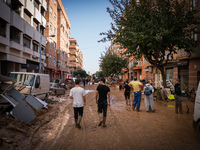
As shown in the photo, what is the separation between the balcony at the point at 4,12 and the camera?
14.6 metres

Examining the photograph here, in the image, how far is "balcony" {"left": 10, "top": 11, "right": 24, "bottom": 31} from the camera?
1675 cm

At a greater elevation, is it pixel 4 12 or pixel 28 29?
pixel 28 29

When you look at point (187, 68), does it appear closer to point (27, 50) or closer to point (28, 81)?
point (28, 81)

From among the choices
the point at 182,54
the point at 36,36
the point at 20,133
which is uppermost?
the point at 36,36

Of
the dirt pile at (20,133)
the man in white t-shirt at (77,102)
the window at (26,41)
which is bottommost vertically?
the dirt pile at (20,133)

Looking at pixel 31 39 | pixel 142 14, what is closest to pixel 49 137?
pixel 142 14

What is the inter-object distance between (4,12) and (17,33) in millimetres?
4032

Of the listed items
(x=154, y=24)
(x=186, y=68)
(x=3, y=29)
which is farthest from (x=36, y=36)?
(x=186, y=68)

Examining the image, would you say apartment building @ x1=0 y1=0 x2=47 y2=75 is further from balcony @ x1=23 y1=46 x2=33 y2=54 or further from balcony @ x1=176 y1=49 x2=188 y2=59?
balcony @ x1=176 y1=49 x2=188 y2=59

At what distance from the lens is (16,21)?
57.7 ft

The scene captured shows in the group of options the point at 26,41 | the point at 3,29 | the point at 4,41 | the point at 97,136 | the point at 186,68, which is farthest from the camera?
the point at 26,41

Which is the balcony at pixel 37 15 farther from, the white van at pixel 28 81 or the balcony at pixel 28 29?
the white van at pixel 28 81

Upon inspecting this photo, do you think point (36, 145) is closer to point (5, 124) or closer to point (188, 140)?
point (5, 124)

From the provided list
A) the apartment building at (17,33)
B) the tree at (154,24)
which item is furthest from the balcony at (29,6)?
the tree at (154,24)
